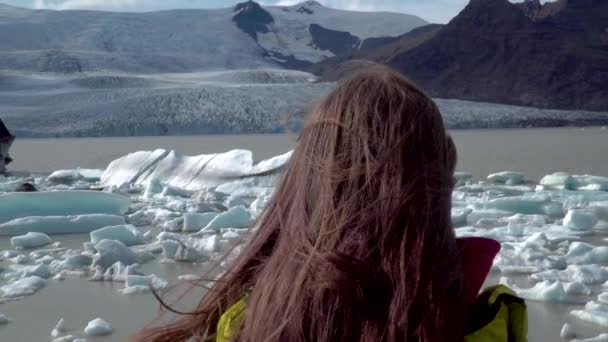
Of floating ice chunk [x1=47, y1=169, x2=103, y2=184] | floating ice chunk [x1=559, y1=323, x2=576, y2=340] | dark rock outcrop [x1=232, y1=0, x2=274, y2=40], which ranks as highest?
dark rock outcrop [x1=232, y1=0, x2=274, y2=40]

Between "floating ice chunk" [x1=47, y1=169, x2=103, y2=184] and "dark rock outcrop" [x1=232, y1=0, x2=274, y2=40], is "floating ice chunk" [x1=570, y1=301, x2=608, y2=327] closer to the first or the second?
"floating ice chunk" [x1=47, y1=169, x2=103, y2=184]

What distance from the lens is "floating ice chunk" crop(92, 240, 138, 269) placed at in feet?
9.52

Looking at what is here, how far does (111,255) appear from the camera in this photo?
9.62 feet

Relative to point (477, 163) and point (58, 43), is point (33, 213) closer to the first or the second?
point (477, 163)

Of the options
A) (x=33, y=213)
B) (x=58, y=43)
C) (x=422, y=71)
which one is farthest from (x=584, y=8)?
(x=33, y=213)

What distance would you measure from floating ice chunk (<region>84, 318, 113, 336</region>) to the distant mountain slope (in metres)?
29.9

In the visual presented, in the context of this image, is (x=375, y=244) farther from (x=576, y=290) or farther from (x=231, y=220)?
(x=231, y=220)

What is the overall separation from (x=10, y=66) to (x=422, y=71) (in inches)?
634

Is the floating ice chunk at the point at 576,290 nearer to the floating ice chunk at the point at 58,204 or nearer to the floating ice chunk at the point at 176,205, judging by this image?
the floating ice chunk at the point at 176,205

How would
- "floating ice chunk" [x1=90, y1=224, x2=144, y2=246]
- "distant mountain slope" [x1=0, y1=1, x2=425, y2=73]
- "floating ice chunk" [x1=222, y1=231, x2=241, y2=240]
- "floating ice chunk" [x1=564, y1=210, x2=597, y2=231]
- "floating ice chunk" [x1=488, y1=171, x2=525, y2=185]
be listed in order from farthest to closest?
"distant mountain slope" [x1=0, y1=1, x2=425, y2=73], "floating ice chunk" [x1=488, y1=171, x2=525, y2=185], "floating ice chunk" [x1=564, y1=210, x2=597, y2=231], "floating ice chunk" [x1=222, y1=231, x2=241, y2=240], "floating ice chunk" [x1=90, y1=224, x2=144, y2=246]

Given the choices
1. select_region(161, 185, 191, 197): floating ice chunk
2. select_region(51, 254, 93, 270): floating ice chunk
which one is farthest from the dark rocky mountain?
select_region(51, 254, 93, 270): floating ice chunk

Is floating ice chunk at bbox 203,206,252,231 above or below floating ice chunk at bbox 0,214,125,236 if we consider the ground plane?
above

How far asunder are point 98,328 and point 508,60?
95.5 feet

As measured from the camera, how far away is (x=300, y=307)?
2.52 feet
